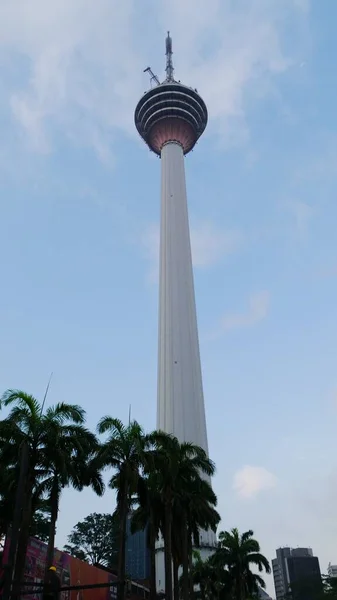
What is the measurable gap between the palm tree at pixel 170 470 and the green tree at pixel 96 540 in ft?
215

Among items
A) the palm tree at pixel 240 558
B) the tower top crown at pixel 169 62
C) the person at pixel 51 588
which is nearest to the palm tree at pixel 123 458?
the person at pixel 51 588

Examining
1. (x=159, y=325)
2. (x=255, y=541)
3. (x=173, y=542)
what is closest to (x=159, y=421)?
(x=159, y=325)

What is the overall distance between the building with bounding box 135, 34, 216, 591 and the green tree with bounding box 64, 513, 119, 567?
28.2 m

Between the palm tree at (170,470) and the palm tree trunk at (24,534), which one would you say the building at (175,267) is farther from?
the palm tree trunk at (24,534)

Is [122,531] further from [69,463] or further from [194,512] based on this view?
[194,512]

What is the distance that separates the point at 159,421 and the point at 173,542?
41579 millimetres

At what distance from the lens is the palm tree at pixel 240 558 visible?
62.8m

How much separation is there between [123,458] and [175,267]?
207 feet

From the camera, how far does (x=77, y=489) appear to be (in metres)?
35.2

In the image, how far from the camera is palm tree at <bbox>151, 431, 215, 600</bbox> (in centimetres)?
4009

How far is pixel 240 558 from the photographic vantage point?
6294cm

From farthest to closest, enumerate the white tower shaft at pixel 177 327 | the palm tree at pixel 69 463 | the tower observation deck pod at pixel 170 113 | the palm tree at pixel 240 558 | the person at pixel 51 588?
the tower observation deck pod at pixel 170 113 < the white tower shaft at pixel 177 327 < the palm tree at pixel 240 558 < the palm tree at pixel 69 463 < the person at pixel 51 588

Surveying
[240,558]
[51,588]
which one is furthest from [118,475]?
[240,558]

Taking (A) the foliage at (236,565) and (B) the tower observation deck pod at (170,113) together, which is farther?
(B) the tower observation deck pod at (170,113)
